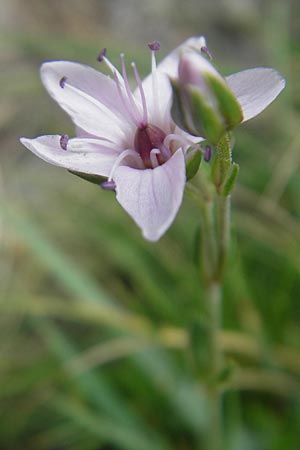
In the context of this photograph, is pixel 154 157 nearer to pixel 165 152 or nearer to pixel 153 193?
pixel 165 152

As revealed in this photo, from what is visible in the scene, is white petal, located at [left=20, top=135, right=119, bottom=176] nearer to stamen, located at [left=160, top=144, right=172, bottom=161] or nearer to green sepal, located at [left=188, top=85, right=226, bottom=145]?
stamen, located at [left=160, top=144, right=172, bottom=161]

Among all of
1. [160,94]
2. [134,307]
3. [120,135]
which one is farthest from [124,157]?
[134,307]

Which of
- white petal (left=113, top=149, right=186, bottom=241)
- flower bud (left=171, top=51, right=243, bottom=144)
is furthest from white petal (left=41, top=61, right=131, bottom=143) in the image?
flower bud (left=171, top=51, right=243, bottom=144)

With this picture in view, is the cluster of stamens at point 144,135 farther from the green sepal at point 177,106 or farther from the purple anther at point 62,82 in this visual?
the green sepal at point 177,106

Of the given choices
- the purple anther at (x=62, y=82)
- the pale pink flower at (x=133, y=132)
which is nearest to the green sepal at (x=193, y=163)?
the pale pink flower at (x=133, y=132)

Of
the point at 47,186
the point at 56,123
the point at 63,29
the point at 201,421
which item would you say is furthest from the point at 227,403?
the point at 63,29

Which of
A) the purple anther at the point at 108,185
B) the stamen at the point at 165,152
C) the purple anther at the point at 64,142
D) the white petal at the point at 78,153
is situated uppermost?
the stamen at the point at 165,152

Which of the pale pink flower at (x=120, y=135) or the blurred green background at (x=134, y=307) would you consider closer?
the pale pink flower at (x=120, y=135)
